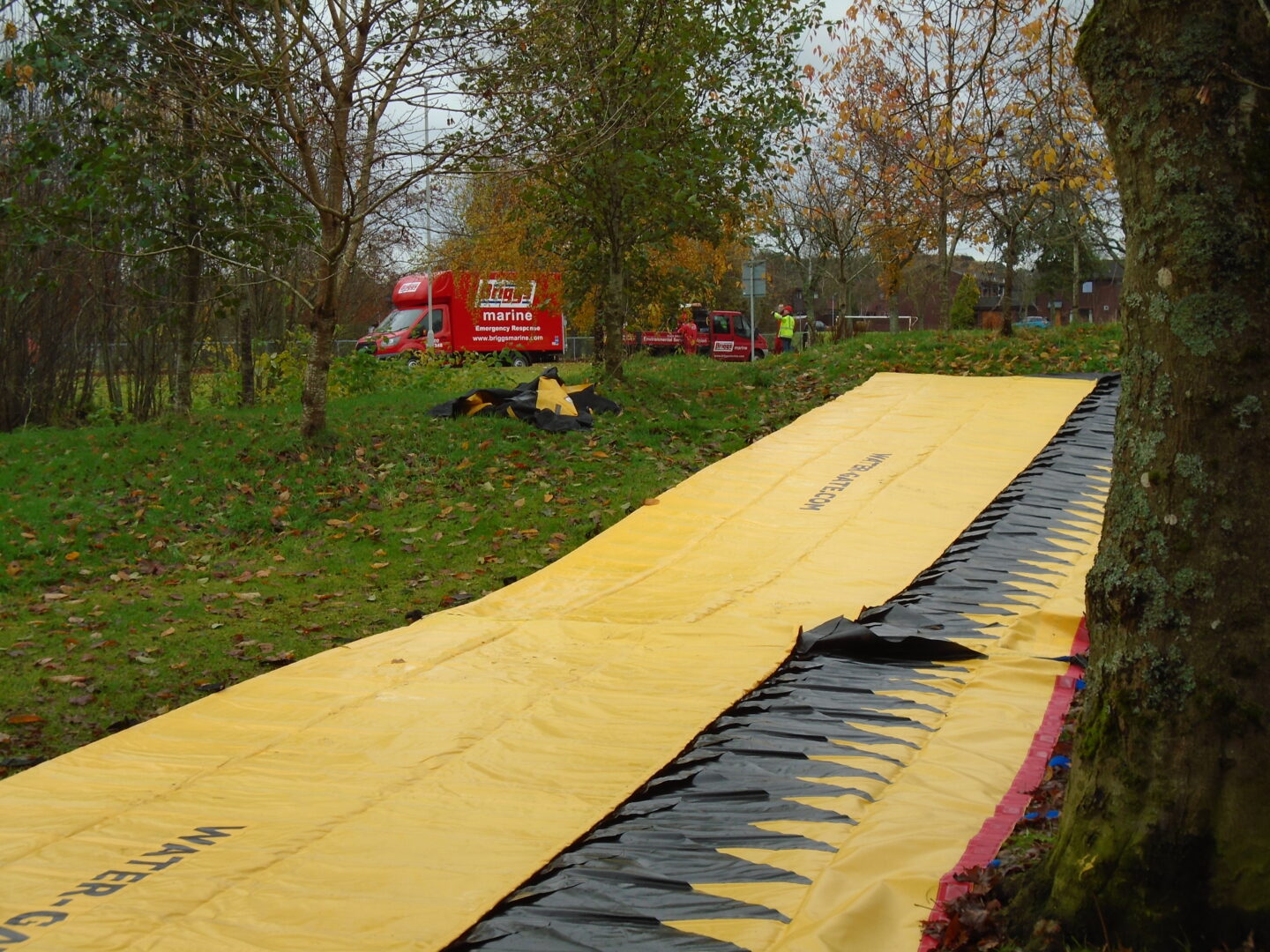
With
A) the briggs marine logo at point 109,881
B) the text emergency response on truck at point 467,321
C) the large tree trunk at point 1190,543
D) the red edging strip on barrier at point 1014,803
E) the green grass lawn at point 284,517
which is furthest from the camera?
the text emergency response on truck at point 467,321

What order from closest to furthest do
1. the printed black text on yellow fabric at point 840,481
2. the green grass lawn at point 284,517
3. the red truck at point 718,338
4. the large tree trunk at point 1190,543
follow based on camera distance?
the large tree trunk at point 1190,543 < the green grass lawn at point 284,517 < the printed black text on yellow fabric at point 840,481 < the red truck at point 718,338

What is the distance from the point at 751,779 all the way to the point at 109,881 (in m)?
2.25

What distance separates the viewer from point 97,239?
483 inches

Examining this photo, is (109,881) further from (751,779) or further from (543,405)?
(543,405)

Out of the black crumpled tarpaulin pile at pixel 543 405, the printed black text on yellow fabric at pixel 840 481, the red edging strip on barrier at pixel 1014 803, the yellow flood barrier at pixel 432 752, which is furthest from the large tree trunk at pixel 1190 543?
the black crumpled tarpaulin pile at pixel 543 405

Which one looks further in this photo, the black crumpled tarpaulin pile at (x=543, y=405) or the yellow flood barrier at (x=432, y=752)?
the black crumpled tarpaulin pile at (x=543, y=405)

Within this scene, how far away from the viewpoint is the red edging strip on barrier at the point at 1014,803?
3.22 meters

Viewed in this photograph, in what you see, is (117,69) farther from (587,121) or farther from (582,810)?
(582,810)

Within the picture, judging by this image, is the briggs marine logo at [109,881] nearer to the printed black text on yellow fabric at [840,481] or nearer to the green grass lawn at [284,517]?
the green grass lawn at [284,517]

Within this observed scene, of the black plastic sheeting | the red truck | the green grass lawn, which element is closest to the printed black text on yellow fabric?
the green grass lawn

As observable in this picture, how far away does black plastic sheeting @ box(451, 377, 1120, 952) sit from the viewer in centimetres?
327

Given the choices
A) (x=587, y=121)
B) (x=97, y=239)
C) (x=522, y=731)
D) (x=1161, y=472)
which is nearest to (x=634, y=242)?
(x=587, y=121)

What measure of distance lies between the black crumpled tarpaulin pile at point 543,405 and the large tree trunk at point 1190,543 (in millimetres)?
9326

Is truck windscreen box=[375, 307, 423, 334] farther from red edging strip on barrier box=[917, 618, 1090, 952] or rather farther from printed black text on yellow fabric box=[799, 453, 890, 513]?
red edging strip on barrier box=[917, 618, 1090, 952]
